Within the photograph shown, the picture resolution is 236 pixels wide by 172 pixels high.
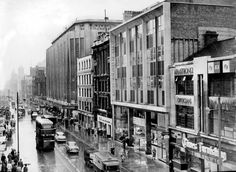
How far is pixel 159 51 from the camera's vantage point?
46.3 meters

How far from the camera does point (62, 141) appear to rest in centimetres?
6400

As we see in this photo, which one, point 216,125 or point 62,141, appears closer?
point 216,125

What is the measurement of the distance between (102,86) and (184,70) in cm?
3504

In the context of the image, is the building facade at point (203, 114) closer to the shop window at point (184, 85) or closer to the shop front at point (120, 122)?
the shop window at point (184, 85)

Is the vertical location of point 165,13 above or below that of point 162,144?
above

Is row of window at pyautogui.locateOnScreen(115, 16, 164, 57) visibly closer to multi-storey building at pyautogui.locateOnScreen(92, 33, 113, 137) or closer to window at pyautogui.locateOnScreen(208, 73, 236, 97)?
multi-storey building at pyautogui.locateOnScreen(92, 33, 113, 137)

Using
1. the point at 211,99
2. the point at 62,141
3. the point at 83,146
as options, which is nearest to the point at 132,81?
the point at 83,146

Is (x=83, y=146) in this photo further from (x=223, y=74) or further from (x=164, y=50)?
(x=223, y=74)

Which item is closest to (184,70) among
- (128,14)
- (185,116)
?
(185,116)

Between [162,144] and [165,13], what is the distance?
15606 mm

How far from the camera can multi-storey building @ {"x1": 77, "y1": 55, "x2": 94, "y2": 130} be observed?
82.4m

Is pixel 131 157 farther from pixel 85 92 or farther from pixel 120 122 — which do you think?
pixel 85 92

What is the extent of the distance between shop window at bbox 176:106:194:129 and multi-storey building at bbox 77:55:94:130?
40132mm

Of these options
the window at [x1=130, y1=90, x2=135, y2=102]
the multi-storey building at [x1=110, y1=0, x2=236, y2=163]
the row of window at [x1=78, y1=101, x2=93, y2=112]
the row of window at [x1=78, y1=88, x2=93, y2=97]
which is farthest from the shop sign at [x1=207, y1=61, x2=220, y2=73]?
the row of window at [x1=78, y1=88, x2=93, y2=97]
